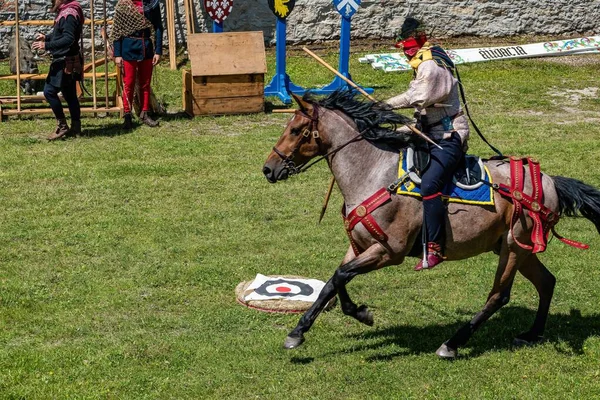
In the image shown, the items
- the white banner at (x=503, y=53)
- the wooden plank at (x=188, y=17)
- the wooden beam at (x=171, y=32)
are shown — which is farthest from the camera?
the white banner at (x=503, y=53)

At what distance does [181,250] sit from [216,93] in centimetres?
580

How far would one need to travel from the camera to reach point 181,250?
33.3 ft

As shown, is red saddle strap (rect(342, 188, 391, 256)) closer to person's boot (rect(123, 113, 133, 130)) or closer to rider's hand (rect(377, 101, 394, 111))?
rider's hand (rect(377, 101, 394, 111))

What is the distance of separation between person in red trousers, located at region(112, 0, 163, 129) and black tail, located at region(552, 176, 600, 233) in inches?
324

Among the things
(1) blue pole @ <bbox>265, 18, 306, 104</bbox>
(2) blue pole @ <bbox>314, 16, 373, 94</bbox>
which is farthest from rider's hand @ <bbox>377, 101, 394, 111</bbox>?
(1) blue pole @ <bbox>265, 18, 306, 104</bbox>

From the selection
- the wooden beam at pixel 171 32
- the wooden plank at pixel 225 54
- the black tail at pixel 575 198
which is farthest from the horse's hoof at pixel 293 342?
the wooden beam at pixel 171 32

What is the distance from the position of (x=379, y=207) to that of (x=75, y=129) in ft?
26.2

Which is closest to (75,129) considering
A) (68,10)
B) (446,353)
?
(68,10)

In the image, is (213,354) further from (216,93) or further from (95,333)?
(216,93)

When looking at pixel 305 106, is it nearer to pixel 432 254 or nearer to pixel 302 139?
pixel 302 139

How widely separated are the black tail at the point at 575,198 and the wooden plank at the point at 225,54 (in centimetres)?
812

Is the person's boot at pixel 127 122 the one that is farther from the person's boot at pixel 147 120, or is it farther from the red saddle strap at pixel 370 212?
the red saddle strap at pixel 370 212

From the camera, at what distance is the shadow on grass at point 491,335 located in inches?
311

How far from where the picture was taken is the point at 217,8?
1702 centimetres
